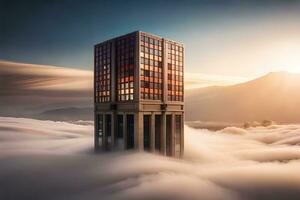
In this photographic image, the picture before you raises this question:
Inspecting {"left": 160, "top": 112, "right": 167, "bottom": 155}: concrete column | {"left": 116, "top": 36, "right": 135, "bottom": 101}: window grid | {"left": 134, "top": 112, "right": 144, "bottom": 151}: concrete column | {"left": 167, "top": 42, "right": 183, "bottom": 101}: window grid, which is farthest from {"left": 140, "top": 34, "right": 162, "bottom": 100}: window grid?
{"left": 160, "top": 112, "right": 167, "bottom": 155}: concrete column

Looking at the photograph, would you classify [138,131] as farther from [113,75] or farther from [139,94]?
[113,75]

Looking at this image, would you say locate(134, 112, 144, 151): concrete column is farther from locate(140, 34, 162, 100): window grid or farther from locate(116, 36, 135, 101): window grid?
locate(116, 36, 135, 101): window grid

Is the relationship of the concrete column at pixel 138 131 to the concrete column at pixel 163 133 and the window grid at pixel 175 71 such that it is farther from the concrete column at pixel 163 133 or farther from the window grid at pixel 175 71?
the window grid at pixel 175 71

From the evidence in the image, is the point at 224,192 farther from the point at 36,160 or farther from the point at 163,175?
the point at 36,160

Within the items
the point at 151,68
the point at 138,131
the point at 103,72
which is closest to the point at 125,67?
the point at 151,68

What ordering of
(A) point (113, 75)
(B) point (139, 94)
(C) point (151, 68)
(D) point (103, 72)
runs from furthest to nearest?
(D) point (103, 72)
(A) point (113, 75)
(C) point (151, 68)
(B) point (139, 94)
